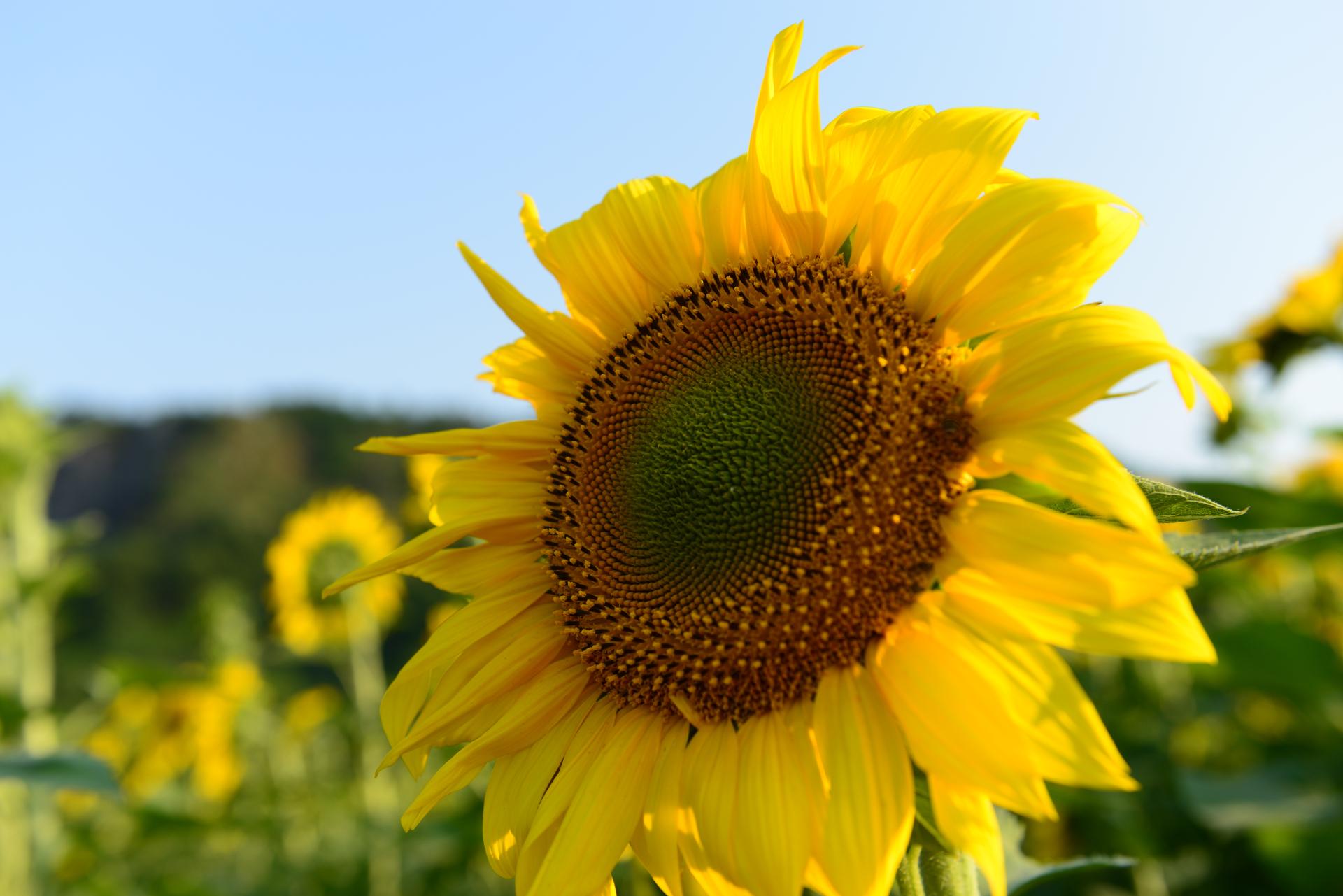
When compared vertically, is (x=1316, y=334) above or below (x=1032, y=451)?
below

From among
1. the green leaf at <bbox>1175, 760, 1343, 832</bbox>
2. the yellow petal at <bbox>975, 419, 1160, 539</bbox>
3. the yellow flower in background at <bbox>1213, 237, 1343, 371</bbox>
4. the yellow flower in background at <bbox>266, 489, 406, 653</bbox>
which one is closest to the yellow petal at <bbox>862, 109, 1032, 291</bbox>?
the yellow petal at <bbox>975, 419, 1160, 539</bbox>

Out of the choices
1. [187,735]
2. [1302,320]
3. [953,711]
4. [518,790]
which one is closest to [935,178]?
[953,711]

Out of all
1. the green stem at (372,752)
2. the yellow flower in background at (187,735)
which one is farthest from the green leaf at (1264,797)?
the yellow flower in background at (187,735)

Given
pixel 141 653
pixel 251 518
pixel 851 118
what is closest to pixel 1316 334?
pixel 851 118

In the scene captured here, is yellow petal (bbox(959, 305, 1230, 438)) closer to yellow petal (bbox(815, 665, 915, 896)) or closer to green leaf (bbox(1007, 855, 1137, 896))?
yellow petal (bbox(815, 665, 915, 896))

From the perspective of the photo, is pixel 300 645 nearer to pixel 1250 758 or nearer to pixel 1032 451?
pixel 1250 758

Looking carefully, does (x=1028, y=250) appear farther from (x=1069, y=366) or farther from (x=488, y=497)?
(x=488, y=497)

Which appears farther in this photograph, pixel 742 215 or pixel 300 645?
pixel 300 645
